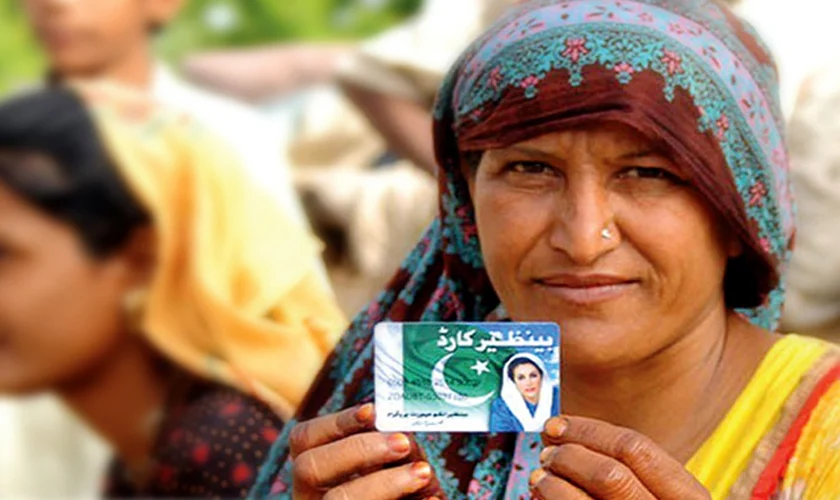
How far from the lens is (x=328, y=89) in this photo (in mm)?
7973

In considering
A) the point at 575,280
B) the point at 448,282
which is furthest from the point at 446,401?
the point at 448,282

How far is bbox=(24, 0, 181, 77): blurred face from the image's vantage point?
23.2 ft

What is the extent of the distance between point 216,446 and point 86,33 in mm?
3490

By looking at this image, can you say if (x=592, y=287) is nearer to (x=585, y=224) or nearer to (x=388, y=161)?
(x=585, y=224)

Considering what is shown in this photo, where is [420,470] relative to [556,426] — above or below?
below

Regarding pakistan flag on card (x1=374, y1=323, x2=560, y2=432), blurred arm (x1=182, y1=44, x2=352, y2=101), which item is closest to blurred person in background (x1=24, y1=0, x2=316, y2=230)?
blurred arm (x1=182, y1=44, x2=352, y2=101)

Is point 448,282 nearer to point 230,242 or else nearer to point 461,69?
point 461,69

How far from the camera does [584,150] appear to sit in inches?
102

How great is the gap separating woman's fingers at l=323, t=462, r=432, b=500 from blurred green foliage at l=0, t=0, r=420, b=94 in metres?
6.61

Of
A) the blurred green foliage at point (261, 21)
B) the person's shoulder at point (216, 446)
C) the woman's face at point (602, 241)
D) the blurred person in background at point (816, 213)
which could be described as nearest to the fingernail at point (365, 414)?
the woman's face at point (602, 241)

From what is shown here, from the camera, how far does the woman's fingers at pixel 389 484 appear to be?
2486mm

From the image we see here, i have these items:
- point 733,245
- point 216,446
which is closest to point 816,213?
point 216,446

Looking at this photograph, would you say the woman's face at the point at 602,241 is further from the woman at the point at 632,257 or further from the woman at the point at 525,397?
the woman at the point at 525,397

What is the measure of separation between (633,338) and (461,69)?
0.45m
